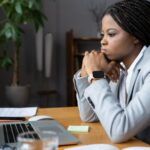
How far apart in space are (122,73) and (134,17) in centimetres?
29

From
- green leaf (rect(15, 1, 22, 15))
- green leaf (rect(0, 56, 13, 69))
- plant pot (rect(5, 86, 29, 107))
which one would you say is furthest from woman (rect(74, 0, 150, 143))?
plant pot (rect(5, 86, 29, 107))

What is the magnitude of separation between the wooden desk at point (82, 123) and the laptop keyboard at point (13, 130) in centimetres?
16

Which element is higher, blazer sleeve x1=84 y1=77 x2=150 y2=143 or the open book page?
blazer sleeve x1=84 y1=77 x2=150 y2=143

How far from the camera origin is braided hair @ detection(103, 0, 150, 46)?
1380 millimetres

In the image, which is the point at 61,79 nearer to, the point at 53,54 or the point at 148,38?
A: the point at 53,54

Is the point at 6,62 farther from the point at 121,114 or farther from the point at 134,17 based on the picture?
the point at 121,114

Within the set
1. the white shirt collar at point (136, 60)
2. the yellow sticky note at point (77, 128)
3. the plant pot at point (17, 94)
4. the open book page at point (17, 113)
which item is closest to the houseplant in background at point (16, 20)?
the plant pot at point (17, 94)

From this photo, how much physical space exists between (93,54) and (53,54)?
2849 mm

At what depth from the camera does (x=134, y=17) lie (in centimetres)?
138

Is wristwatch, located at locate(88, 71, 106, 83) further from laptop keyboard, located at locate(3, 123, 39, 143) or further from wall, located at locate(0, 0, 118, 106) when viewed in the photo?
wall, located at locate(0, 0, 118, 106)

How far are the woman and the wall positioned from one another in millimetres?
2692

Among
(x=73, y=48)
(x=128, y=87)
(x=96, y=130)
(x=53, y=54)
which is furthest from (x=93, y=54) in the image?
(x=53, y=54)

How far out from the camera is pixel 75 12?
4.26 metres

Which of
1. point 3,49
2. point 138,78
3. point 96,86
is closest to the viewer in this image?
point 96,86
